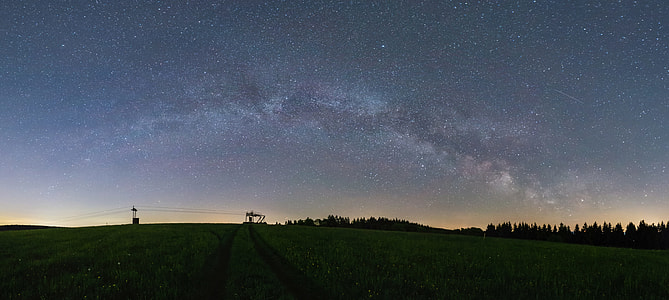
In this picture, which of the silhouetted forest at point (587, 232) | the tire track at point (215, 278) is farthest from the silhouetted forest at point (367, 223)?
the tire track at point (215, 278)

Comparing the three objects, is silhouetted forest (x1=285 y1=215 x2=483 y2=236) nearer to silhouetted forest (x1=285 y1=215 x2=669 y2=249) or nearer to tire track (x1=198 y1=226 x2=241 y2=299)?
silhouetted forest (x1=285 y1=215 x2=669 y2=249)

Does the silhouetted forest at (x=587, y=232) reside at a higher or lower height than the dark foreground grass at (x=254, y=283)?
lower

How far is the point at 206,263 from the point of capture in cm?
1406

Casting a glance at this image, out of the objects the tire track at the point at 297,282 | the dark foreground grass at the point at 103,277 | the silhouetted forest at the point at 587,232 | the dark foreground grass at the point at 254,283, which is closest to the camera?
the dark foreground grass at the point at 254,283

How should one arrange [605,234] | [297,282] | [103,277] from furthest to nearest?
[605,234]
[103,277]
[297,282]

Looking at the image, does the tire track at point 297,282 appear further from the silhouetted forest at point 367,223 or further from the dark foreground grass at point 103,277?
the silhouetted forest at point 367,223

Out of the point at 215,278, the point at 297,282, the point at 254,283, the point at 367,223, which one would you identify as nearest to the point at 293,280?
the point at 297,282

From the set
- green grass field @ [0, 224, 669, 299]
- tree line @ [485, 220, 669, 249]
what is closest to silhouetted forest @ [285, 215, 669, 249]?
tree line @ [485, 220, 669, 249]

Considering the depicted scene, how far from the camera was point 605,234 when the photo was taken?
122 meters

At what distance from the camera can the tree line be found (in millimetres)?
113812

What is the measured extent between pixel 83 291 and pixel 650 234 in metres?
151

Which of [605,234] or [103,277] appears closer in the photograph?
[103,277]

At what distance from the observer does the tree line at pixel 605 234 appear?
4481 inches

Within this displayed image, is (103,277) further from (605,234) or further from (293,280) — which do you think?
(605,234)
